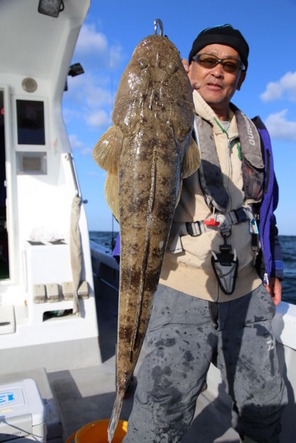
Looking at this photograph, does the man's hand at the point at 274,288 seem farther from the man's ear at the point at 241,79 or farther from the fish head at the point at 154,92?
the fish head at the point at 154,92

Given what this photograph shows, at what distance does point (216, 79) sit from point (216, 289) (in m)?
1.55

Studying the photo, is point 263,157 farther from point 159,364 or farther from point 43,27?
point 43,27

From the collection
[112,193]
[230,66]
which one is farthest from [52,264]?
[230,66]

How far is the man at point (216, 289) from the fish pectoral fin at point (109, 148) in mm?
807

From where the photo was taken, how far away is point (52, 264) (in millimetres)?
5188

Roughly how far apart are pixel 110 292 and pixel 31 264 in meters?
3.08

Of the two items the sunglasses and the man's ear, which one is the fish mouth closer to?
the sunglasses

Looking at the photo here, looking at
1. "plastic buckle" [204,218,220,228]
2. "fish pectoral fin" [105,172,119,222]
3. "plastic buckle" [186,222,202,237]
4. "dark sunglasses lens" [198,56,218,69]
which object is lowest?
"plastic buckle" [186,222,202,237]

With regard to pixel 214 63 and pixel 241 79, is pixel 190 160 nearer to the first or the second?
pixel 214 63

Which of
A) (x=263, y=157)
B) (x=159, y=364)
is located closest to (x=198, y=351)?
(x=159, y=364)

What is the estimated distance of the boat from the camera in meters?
4.04

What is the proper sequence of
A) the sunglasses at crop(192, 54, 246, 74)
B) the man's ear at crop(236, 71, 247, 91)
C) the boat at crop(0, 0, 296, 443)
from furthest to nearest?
1. the boat at crop(0, 0, 296, 443)
2. the man's ear at crop(236, 71, 247, 91)
3. the sunglasses at crop(192, 54, 246, 74)

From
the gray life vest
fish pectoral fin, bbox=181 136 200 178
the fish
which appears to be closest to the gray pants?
the fish

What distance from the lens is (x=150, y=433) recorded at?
2461 mm
